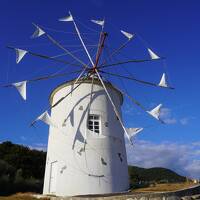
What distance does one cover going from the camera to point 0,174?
28766mm

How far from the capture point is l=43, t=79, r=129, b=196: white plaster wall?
1661cm

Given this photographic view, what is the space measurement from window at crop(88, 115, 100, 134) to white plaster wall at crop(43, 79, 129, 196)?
0.26 metres

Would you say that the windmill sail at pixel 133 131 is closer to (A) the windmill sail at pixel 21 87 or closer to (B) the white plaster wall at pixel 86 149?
(B) the white plaster wall at pixel 86 149

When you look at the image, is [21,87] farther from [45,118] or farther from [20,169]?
[20,169]

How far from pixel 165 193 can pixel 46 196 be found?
6.88 meters

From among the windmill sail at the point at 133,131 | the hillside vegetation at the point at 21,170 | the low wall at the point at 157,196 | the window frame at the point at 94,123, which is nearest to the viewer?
the low wall at the point at 157,196

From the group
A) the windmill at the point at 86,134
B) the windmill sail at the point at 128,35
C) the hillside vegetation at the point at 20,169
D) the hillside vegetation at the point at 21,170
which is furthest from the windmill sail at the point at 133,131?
the hillside vegetation at the point at 20,169

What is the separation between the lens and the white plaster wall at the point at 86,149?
16609mm

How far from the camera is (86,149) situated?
17062 mm

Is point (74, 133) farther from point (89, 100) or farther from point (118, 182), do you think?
point (118, 182)

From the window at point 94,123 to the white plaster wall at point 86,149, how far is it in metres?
0.26

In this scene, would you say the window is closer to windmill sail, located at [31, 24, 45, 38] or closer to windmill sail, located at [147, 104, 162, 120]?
windmill sail, located at [147, 104, 162, 120]

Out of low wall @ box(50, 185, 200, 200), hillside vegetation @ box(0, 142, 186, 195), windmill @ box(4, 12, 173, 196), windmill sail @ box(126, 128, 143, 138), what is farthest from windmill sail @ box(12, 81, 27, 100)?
hillside vegetation @ box(0, 142, 186, 195)

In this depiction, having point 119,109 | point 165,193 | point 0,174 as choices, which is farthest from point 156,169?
point 165,193
